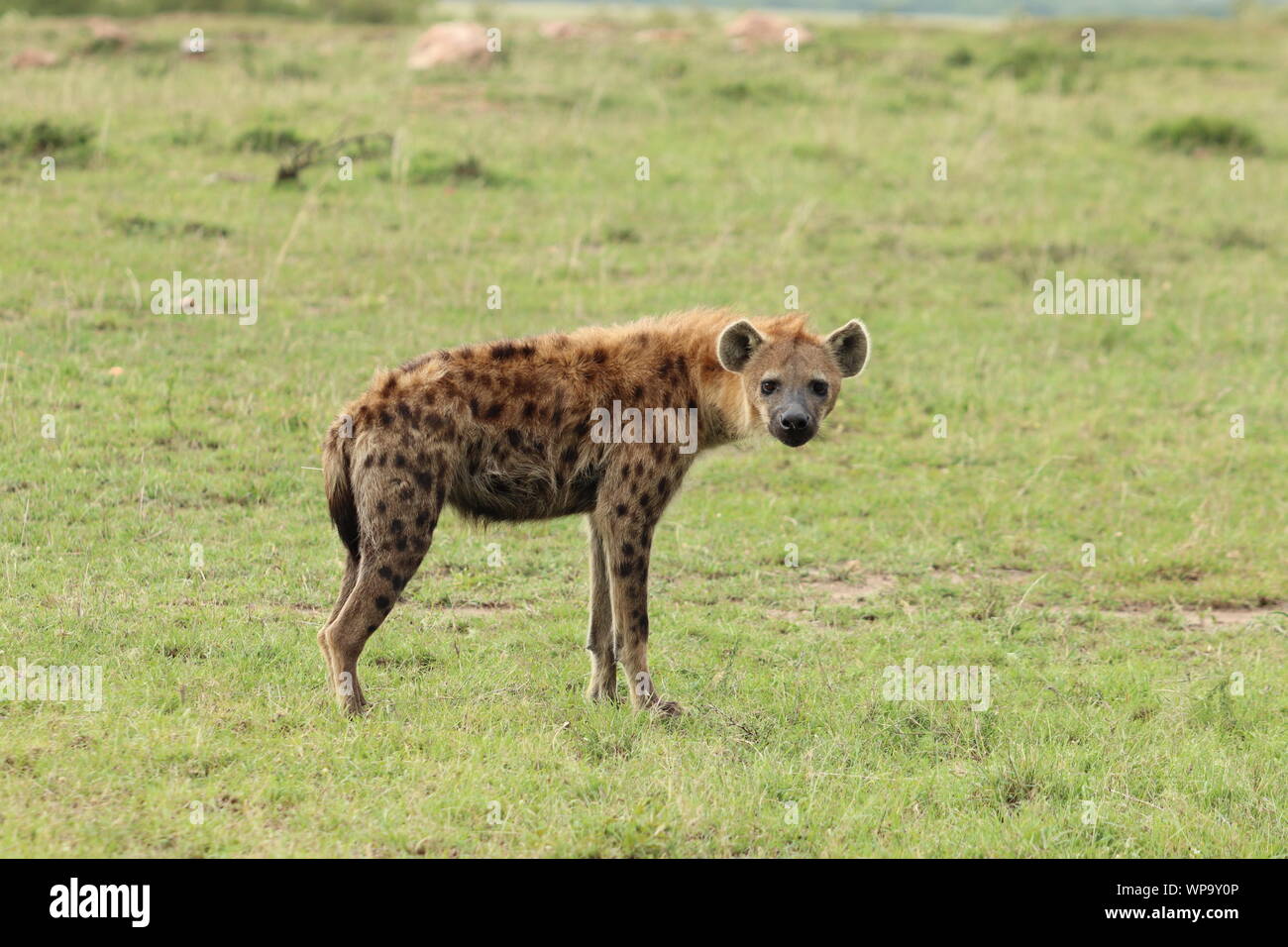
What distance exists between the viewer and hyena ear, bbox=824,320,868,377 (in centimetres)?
581

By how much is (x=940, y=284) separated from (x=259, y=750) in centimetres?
762

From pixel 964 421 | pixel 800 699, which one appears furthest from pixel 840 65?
pixel 800 699

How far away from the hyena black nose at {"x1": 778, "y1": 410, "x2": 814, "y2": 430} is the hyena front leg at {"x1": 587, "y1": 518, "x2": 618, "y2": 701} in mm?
767

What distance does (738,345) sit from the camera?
18.6ft

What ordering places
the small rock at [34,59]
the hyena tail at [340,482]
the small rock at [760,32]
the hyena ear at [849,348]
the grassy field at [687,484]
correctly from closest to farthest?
the grassy field at [687,484] → the hyena tail at [340,482] → the hyena ear at [849,348] → the small rock at [34,59] → the small rock at [760,32]

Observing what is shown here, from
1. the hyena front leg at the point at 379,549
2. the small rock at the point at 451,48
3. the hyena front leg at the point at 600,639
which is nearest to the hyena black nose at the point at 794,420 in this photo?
the hyena front leg at the point at 600,639

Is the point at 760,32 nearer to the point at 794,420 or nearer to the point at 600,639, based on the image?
the point at 794,420

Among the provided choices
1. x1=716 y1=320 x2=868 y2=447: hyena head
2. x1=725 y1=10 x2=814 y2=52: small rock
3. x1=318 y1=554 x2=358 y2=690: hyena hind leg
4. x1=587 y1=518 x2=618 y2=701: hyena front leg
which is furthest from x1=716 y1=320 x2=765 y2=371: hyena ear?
x1=725 y1=10 x2=814 y2=52: small rock

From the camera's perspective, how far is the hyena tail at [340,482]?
5.19 m

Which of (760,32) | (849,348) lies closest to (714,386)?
(849,348)

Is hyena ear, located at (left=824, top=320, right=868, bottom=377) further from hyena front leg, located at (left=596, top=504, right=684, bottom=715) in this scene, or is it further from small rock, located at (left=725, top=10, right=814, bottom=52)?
small rock, located at (left=725, top=10, right=814, bottom=52)

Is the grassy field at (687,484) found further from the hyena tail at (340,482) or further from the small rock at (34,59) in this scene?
the hyena tail at (340,482)

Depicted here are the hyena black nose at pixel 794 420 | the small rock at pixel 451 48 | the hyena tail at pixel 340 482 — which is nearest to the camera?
the hyena tail at pixel 340 482
